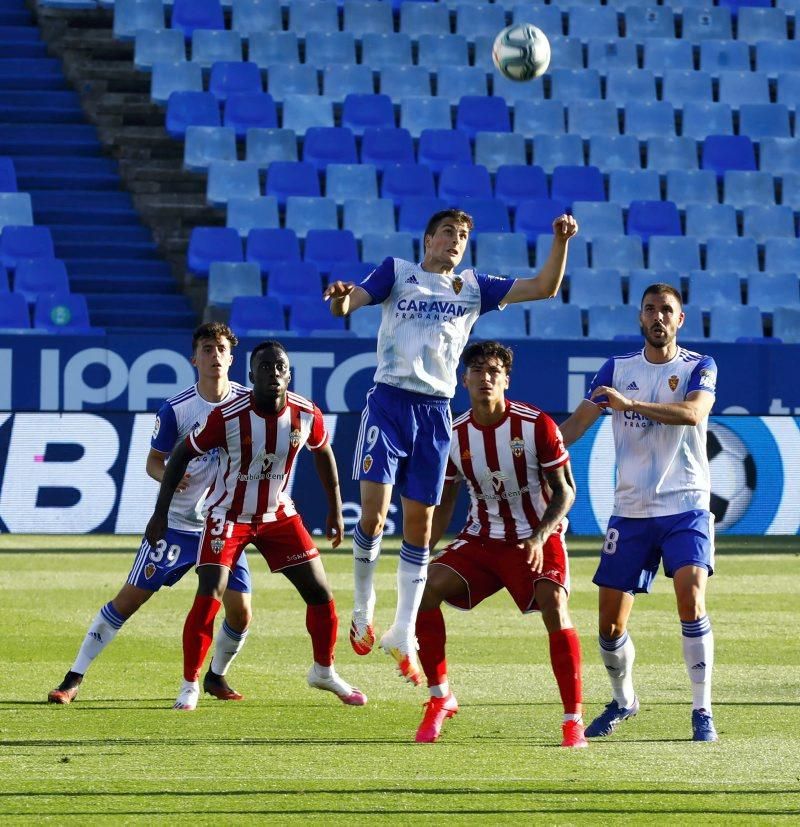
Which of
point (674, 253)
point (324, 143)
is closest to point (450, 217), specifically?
point (674, 253)

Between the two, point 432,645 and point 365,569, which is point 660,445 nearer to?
point 432,645

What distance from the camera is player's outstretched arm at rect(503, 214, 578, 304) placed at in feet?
24.9

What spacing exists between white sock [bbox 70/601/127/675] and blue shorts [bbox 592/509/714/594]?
259cm

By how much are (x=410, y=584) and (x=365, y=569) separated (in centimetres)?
41

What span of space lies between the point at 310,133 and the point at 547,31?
15.0 ft

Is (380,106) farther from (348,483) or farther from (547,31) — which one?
(348,483)

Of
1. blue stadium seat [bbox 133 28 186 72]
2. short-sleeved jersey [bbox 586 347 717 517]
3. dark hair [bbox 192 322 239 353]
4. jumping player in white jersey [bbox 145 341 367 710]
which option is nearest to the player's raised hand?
short-sleeved jersey [bbox 586 347 717 517]

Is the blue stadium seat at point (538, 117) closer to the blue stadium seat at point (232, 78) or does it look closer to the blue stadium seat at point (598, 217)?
the blue stadium seat at point (598, 217)

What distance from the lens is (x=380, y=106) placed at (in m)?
22.5

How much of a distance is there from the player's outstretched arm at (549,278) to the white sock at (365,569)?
4.44 feet

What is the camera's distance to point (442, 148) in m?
22.2

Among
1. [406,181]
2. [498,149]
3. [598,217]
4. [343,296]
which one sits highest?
[498,149]

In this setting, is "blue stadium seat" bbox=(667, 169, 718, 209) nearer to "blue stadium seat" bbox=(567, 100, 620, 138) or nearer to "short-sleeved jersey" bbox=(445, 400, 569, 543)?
"blue stadium seat" bbox=(567, 100, 620, 138)

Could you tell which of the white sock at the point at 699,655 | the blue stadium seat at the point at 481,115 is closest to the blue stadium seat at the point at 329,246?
the blue stadium seat at the point at 481,115
